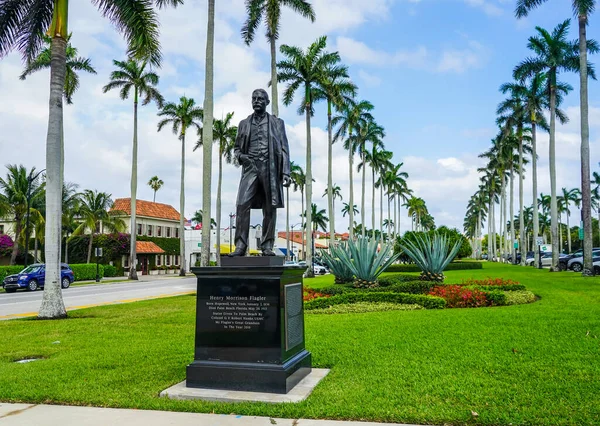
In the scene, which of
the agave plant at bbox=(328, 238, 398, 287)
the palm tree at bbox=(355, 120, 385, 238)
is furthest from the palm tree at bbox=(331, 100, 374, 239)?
the agave plant at bbox=(328, 238, 398, 287)

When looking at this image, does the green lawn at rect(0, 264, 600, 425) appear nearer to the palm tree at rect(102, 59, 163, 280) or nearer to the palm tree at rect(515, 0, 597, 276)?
the palm tree at rect(515, 0, 597, 276)

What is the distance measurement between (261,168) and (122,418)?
351cm

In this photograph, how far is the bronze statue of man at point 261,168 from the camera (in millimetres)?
6887

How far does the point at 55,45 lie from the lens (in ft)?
48.1

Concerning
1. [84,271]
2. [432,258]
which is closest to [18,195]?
[84,271]

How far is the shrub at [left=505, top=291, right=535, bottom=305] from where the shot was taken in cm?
1383

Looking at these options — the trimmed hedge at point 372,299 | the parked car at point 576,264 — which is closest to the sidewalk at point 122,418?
the trimmed hedge at point 372,299

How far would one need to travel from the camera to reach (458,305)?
13680mm

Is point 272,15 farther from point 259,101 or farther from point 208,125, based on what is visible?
point 259,101

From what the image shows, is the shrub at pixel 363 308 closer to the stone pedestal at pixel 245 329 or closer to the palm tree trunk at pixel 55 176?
the stone pedestal at pixel 245 329

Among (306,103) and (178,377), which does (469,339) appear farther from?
(306,103)

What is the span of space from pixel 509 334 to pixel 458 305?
5.17 m

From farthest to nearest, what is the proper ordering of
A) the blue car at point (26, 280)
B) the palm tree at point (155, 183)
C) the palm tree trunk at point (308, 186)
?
the palm tree at point (155, 183), the palm tree trunk at point (308, 186), the blue car at point (26, 280)

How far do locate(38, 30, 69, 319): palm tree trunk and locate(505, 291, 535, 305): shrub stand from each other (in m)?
12.4
